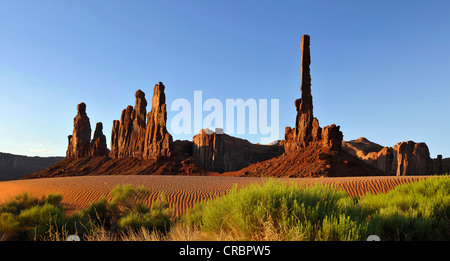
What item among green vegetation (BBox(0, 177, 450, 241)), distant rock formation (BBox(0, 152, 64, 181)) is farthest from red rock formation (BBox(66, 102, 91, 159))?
green vegetation (BBox(0, 177, 450, 241))

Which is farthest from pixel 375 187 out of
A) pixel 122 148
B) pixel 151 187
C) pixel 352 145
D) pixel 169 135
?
pixel 352 145

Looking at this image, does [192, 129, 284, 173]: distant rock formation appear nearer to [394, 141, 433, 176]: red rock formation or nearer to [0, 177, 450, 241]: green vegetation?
[394, 141, 433, 176]: red rock formation

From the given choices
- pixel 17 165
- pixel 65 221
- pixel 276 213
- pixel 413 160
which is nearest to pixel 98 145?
pixel 17 165

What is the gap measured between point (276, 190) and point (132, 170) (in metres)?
51.9

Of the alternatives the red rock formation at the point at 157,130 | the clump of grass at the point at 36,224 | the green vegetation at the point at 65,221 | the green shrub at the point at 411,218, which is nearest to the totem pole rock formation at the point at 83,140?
the red rock formation at the point at 157,130

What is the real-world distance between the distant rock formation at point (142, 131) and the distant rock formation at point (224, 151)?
814cm

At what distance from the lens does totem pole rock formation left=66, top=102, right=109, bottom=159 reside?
7000 centimetres

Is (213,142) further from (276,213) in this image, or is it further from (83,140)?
(276,213)

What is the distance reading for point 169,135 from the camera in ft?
187

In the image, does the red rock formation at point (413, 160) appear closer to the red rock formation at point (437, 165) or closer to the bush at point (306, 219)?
the red rock formation at point (437, 165)

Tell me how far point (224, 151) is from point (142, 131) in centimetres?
2040

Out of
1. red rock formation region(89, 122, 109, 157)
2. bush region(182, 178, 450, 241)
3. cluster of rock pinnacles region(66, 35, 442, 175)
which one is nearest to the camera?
bush region(182, 178, 450, 241)

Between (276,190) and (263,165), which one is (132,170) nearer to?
(263,165)

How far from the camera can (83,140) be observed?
239ft
